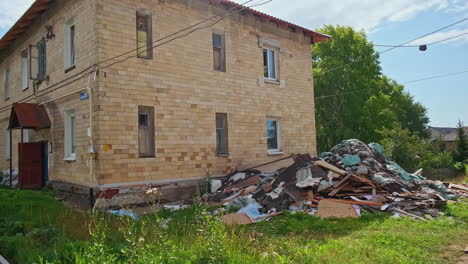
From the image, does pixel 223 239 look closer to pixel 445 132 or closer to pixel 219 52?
pixel 219 52

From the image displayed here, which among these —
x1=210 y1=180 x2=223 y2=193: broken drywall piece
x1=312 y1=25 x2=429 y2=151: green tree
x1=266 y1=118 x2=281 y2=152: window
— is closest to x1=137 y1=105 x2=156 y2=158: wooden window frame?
x1=210 y1=180 x2=223 y2=193: broken drywall piece

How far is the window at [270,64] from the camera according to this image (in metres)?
14.7

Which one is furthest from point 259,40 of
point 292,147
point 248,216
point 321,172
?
point 248,216

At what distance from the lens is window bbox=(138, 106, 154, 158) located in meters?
10.7

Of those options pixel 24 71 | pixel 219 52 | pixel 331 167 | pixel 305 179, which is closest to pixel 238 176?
pixel 305 179

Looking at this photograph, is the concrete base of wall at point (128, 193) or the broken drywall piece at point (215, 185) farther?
the broken drywall piece at point (215, 185)

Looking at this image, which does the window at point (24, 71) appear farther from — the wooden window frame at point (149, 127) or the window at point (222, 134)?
the window at point (222, 134)

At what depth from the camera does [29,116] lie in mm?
12367

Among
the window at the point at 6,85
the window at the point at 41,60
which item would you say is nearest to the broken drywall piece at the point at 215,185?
the window at the point at 41,60

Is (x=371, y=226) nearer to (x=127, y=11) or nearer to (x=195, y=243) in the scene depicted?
(x=195, y=243)

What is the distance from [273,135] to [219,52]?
4.17m

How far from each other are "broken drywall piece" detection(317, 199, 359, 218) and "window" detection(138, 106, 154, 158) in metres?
5.40

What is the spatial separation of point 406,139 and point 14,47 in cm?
2125

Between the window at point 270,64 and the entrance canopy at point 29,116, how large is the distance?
8660mm
